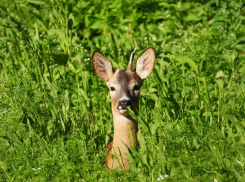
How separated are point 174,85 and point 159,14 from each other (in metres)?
2.50

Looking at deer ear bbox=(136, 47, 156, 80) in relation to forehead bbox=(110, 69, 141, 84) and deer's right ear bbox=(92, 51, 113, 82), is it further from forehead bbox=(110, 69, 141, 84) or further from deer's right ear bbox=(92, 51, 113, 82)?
deer's right ear bbox=(92, 51, 113, 82)

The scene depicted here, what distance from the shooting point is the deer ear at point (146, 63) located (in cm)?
418

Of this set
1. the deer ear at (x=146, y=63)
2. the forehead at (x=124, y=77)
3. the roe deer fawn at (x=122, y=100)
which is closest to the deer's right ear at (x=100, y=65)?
the roe deer fawn at (x=122, y=100)

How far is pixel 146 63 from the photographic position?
165 inches

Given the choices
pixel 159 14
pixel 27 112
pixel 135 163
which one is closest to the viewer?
pixel 135 163

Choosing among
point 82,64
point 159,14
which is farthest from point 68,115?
point 159,14

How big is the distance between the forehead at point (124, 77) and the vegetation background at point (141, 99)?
335mm

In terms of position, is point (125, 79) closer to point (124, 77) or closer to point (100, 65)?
point (124, 77)

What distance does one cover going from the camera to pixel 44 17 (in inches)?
265

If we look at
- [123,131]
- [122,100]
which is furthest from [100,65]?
[123,131]

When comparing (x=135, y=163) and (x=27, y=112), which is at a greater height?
(x=27, y=112)

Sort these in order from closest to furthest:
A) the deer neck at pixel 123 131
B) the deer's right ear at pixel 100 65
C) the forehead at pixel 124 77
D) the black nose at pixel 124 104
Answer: the black nose at pixel 124 104
the deer neck at pixel 123 131
the forehead at pixel 124 77
the deer's right ear at pixel 100 65

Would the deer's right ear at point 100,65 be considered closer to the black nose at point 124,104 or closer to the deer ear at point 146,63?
the deer ear at point 146,63

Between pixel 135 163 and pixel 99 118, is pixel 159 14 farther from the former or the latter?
pixel 135 163
